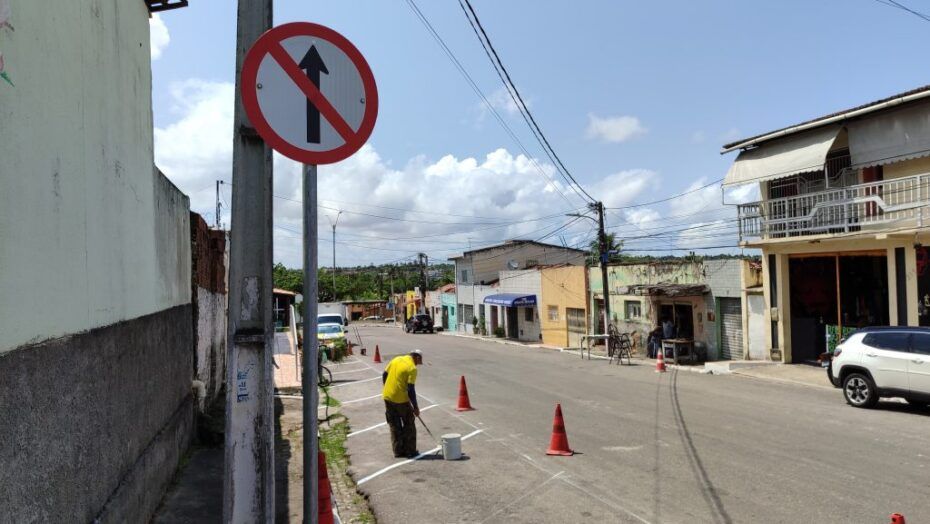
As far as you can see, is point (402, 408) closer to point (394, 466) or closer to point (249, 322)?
point (394, 466)

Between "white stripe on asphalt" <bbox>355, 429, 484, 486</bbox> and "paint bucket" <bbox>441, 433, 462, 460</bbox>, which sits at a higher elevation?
"paint bucket" <bbox>441, 433, 462, 460</bbox>

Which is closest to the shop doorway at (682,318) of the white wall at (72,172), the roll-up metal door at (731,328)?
the roll-up metal door at (731,328)

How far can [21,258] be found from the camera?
2957 mm

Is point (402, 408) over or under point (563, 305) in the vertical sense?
under

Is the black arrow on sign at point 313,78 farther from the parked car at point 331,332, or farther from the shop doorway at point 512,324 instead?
the shop doorway at point 512,324

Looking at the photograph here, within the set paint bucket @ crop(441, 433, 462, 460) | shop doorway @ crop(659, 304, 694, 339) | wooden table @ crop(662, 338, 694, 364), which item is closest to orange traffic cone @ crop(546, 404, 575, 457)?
paint bucket @ crop(441, 433, 462, 460)

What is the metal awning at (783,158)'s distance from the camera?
63.6ft

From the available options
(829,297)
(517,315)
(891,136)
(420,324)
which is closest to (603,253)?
(829,297)

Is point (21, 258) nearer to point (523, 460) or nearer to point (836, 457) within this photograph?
point (523, 460)

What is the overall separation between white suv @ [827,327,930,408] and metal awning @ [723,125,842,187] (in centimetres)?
780

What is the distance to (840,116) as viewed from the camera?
18953mm

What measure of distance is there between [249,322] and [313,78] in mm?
1265

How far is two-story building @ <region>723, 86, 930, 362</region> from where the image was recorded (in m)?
17.7

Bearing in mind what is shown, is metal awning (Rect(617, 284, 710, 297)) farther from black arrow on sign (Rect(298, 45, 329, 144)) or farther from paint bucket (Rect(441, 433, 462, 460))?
black arrow on sign (Rect(298, 45, 329, 144))
